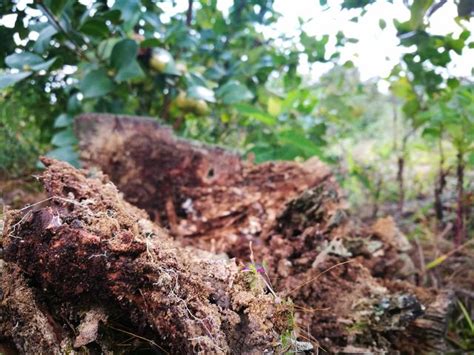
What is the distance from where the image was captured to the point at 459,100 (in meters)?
1.57

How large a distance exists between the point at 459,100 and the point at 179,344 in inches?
59.5

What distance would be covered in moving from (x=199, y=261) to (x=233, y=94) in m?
1.21

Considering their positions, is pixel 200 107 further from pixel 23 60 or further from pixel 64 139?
pixel 23 60

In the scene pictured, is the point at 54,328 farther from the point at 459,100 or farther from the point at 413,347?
the point at 459,100

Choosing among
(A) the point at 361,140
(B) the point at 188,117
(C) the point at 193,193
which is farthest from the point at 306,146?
(A) the point at 361,140

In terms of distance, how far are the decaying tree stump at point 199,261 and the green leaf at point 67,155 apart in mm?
41

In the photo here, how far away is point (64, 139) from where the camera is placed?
1.77 meters

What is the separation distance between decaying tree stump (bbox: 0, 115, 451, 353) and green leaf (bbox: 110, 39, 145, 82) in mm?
229

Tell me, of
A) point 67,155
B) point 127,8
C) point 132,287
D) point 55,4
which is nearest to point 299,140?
point 127,8

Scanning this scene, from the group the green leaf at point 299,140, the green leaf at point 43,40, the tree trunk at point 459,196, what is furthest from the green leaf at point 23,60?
the tree trunk at point 459,196

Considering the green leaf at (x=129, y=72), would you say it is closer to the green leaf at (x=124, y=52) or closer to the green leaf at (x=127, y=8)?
the green leaf at (x=124, y=52)

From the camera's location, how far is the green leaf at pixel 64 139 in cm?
175

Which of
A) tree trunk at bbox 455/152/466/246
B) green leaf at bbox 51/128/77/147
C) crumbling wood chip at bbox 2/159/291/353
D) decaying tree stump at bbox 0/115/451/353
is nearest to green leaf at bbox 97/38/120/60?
decaying tree stump at bbox 0/115/451/353

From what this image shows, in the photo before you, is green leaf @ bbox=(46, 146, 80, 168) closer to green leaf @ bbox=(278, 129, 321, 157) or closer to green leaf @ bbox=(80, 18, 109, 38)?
green leaf @ bbox=(80, 18, 109, 38)
